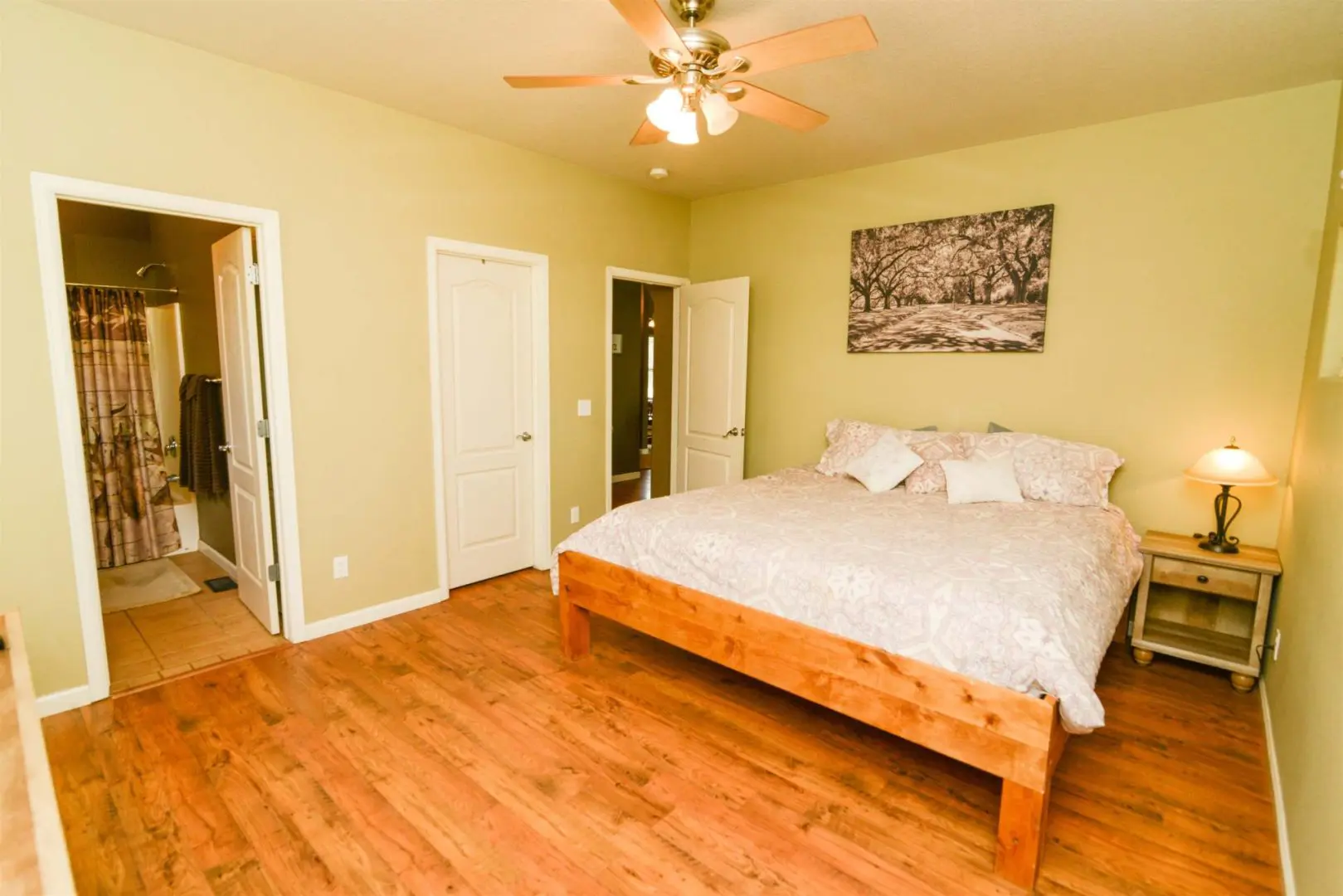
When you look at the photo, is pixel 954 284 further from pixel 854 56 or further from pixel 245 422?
pixel 245 422

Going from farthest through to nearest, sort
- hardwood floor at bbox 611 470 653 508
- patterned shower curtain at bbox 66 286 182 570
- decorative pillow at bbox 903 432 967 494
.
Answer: hardwood floor at bbox 611 470 653 508
patterned shower curtain at bbox 66 286 182 570
decorative pillow at bbox 903 432 967 494

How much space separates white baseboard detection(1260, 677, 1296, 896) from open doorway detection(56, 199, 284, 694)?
3872 millimetres

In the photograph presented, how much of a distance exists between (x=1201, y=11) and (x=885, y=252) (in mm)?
1834

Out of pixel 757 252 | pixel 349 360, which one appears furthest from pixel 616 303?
pixel 349 360

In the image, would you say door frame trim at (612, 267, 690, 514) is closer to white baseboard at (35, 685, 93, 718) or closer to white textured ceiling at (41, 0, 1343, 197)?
white textured ceiling at (41, 0, 1343, 197)

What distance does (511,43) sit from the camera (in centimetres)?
252

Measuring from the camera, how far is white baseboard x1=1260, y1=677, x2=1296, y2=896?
1.67 metres

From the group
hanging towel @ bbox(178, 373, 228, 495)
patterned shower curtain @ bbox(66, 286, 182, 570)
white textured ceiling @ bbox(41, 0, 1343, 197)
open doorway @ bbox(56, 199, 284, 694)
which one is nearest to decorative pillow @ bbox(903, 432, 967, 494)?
white textured ceiling @ bbox(41, 0, 1343, 197)

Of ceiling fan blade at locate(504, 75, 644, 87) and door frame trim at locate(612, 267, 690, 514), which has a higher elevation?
ceiling fan blade at locate(504, 75, 644, 87)

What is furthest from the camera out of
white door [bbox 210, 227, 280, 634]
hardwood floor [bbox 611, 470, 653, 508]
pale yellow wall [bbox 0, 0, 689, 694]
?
hardwood floor [bbox 611, 470, 653, 508]

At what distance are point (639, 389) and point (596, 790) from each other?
19.1ft

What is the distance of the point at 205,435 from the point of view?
4.01m

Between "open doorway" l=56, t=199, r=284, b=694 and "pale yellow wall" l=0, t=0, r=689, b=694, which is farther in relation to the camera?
"open doorway" l=56, t=199, r=284, b=694

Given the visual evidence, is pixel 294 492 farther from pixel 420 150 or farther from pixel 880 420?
pixel 880 420
